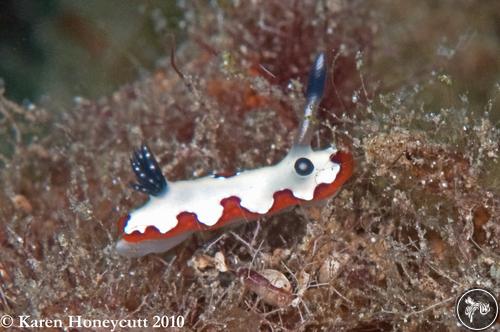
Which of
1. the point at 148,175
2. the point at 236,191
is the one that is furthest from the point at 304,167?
the point at 148,175

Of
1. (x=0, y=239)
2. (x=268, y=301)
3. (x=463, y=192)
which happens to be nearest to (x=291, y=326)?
(x=268, y=301)

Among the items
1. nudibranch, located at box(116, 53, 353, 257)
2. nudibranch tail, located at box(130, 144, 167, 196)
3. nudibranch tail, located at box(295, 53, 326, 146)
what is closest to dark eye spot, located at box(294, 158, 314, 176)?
nudibranch, located at box(116, 53, 353, 257)

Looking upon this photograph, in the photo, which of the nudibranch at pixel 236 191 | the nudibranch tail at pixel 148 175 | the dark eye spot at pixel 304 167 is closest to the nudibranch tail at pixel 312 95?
the nudibranch at pixel 236 191

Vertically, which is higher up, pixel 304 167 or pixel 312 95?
pixel 312 95

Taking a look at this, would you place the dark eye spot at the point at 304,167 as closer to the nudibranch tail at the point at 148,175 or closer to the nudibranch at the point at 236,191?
the nudibranch at the point at 236,191

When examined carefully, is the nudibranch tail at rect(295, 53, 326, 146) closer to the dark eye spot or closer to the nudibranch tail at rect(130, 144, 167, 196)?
the dark eye spot

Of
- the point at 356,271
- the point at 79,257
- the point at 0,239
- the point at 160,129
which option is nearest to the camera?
the point at 356,271

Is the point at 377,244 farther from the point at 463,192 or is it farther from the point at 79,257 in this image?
the point at 79,257

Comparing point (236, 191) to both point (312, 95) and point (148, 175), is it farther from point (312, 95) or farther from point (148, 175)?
point (312, 95)
